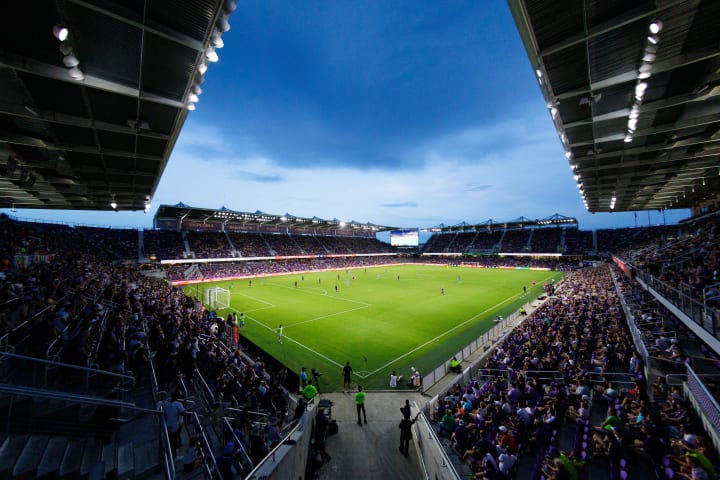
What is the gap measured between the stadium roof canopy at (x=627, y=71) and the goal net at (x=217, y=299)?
26429 mm

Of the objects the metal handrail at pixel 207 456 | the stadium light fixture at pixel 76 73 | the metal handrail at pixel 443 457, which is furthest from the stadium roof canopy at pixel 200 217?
the metal handrail at pixel 443 457

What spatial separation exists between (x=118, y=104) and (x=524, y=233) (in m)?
88.1

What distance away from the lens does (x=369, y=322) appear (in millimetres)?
21984

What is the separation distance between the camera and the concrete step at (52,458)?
3885 millimetres

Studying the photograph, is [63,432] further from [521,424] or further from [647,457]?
[647,457]

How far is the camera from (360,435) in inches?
362

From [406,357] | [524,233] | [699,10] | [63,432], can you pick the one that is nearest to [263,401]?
[63,432]

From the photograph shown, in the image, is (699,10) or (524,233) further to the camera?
(524,233)

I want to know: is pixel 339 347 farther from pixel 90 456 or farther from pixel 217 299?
pixel 217 299

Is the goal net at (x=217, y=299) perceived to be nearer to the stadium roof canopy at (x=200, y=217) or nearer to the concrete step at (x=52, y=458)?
the stadium roof canopy at (x=200, y=217)

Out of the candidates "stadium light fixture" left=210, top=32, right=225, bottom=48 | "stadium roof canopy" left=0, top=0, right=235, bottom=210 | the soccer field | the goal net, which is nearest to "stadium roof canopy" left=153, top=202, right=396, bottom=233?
the soccer field

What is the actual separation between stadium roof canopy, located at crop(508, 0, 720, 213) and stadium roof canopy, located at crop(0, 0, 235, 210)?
7569 mm

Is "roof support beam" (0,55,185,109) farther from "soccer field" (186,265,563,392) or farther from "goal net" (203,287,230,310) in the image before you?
"goal net" (203,287,230,310)

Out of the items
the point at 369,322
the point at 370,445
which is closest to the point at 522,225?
the point at 369,322
